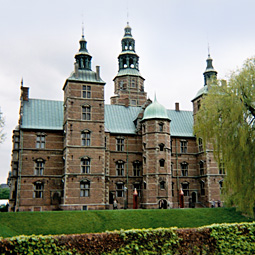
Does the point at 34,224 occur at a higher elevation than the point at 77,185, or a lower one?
lower

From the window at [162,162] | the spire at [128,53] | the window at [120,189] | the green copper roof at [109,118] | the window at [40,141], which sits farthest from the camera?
the spire at [128,53]

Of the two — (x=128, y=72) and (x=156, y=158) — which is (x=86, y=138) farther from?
(x=128, y=72)

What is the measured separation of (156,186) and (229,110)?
51.6 feet

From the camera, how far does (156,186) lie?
35750 mm

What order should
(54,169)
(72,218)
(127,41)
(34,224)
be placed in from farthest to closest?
(127,41) < (54,169) < (72,218) < (34,224)

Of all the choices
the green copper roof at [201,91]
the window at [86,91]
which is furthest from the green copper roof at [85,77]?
the green copper roof at [201,91]

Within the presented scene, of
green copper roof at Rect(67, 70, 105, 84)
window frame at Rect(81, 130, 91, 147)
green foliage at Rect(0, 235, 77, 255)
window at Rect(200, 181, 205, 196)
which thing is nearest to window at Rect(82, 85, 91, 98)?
green copper roof at Rect(67, 70, 105, 84)

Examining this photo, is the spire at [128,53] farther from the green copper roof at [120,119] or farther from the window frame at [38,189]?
the window frame at [38,189]

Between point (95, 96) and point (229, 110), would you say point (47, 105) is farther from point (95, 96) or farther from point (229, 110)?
point (229, 110)

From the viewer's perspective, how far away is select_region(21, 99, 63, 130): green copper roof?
3606 centimetres

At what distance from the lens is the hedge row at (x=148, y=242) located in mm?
12078

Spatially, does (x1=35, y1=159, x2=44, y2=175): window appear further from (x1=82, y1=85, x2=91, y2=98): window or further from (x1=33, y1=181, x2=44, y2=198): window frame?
(x1=82, y1=85, x2=91, y2=98): window

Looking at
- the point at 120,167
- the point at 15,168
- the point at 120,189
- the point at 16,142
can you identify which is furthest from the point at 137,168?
the point at 16,142

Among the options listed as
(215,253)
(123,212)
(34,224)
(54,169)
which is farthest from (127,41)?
(215,253)
